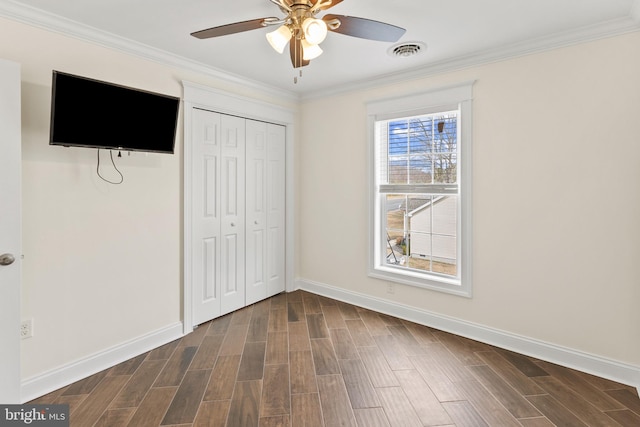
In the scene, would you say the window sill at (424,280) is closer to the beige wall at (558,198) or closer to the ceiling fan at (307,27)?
the beige wall at (558,198)

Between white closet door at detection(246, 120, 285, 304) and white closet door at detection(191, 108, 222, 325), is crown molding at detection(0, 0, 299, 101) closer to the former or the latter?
white closet door at detection(191, 108, 222, 325)

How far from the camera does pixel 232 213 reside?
11.5 feet

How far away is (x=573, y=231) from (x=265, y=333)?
262 centimetres

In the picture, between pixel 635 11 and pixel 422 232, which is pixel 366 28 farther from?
pixel 422 232

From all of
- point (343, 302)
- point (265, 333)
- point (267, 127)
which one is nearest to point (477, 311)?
point (343, 302)

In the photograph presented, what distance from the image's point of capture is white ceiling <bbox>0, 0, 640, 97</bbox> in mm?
2066

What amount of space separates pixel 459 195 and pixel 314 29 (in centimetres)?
208

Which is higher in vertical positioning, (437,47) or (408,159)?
(437,47)

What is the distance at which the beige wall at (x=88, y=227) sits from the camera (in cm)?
214

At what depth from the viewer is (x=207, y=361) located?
2.57 metres

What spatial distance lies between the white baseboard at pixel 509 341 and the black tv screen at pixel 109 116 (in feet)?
8.17

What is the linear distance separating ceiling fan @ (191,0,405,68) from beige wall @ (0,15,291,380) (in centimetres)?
120

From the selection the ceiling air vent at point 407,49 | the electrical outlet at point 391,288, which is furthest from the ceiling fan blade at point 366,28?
the electrical outlet at point 391,288

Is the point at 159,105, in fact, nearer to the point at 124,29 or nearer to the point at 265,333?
the point at 124,29
